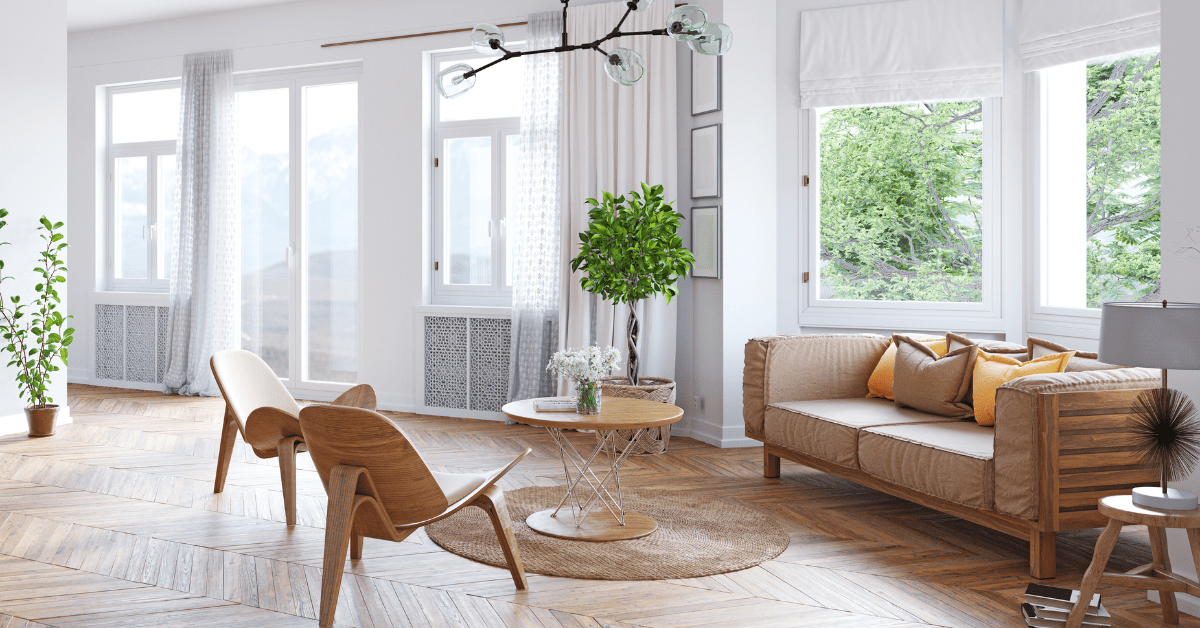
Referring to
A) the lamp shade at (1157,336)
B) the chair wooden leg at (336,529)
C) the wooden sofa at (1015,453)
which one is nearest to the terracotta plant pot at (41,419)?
the chair wooden leg at (336,529)

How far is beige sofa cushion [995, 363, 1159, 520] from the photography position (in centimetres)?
312

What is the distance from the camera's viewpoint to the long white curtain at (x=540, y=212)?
20.6ft

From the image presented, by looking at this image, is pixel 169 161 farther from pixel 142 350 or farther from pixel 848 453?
pixel 848 453

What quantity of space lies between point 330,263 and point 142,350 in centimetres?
216

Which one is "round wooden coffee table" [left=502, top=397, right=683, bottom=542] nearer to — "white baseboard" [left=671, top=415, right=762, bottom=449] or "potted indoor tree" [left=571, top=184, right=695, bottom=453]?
"potted indoor tree" [left=571, top=184, right=695, bottom=453]

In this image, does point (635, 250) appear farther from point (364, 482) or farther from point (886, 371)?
point (364, 482)

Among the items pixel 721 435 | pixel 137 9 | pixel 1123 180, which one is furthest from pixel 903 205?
pixel 137 9

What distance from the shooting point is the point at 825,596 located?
3.03 m

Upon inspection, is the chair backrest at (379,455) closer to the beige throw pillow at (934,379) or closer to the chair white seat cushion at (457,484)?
the chair white seat cushion at (457,484)

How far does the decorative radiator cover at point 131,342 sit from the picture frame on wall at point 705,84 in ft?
16.5

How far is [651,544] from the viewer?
3582 mm

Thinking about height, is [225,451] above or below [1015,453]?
below

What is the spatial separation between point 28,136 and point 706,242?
4.57m

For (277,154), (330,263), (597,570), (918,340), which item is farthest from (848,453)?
(277,154)
